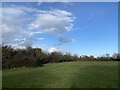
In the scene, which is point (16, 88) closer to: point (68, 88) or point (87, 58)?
point (68, 88)

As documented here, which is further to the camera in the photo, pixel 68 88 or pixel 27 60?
pixel 27 60

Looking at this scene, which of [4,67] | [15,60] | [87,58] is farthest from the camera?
[87,58]

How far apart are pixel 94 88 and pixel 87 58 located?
4339 inches

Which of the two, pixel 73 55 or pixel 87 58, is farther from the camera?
pixel 73 55

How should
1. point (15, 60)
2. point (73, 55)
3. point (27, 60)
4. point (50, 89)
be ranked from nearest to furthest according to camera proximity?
point (50, 89)
point (15, 60)
point (27, 60)
point (73, 55)

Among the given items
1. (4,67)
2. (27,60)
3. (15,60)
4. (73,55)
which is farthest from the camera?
(73,55)

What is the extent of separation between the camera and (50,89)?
15.7 m

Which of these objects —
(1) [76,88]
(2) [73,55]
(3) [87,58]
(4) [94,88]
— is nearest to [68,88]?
(1) [76,88]

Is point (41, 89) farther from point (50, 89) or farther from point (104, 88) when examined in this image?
point (104, 88)

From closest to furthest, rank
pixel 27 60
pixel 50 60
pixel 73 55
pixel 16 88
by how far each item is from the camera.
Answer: pixel 16 88
pixel 27 60
pixel 50 60
pixel 73 55

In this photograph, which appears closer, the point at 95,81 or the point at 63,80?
the point at 95,81

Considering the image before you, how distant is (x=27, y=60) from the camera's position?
193ft

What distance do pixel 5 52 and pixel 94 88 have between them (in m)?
42.3

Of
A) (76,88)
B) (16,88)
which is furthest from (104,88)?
(16,88)
